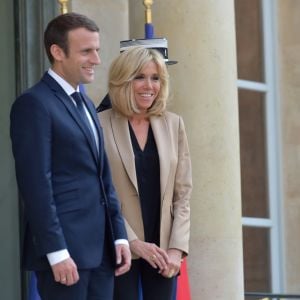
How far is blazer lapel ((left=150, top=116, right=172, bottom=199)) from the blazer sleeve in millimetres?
126

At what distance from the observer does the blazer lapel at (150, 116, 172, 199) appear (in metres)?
5.21

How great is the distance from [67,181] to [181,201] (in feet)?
3.15

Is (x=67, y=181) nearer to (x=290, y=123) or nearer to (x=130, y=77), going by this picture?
(x=130, y=77)

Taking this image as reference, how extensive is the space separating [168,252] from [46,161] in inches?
40.3

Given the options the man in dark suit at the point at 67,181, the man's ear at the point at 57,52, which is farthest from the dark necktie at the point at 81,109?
the man's ear at the point at 57,52

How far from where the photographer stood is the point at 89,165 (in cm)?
459

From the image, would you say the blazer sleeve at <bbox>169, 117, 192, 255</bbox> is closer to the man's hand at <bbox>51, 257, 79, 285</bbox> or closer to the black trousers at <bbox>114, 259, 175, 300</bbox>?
the black trousers at <bbox>114, 259, 175, 300</bbox>

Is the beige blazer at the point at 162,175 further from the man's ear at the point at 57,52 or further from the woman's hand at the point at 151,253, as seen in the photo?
the man's ear at the point at 57,52

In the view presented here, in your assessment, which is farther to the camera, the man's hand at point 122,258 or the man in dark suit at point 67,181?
the man's hand at point 122,258

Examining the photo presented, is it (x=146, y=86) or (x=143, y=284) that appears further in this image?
(x=146, y=86)

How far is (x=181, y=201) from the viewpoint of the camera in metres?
5.36

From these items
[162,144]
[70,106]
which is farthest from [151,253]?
[70,106]

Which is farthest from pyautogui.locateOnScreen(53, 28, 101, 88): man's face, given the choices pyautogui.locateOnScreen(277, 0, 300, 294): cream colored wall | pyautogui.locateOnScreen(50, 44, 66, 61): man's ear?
pyautogui.locateOnScreen(277, 0, 300, 294): cream colored wall

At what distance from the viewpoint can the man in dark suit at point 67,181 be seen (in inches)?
173
